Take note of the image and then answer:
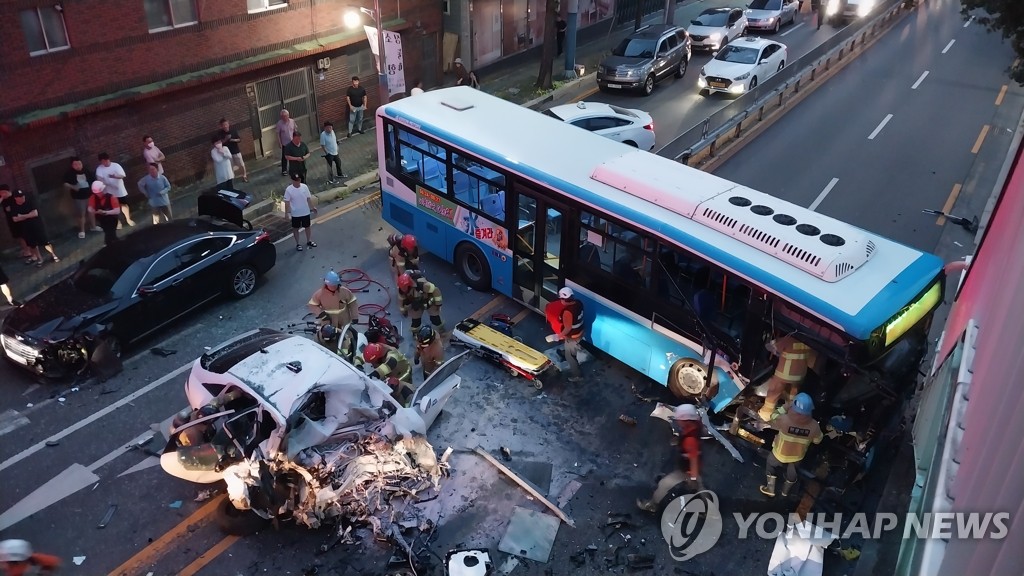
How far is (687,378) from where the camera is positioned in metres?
10.8

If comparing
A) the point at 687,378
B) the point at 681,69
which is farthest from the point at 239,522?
the point at 681,69

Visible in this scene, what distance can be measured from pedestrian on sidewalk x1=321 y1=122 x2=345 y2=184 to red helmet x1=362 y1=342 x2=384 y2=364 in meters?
8.32

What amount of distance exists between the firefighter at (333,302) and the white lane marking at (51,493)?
3.58 metres

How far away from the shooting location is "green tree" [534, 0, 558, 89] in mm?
23375

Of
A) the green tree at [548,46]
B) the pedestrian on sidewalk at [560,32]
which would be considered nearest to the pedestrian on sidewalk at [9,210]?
the green tree at [548,46]

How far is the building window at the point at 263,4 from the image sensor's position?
17797 mm

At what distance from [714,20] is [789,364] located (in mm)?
22590

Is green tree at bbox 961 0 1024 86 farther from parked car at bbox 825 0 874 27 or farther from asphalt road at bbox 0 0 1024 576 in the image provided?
parked car at bbox 825 0 874 27

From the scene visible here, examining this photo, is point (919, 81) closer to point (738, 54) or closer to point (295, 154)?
point (738, 54)

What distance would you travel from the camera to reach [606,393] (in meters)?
11.4

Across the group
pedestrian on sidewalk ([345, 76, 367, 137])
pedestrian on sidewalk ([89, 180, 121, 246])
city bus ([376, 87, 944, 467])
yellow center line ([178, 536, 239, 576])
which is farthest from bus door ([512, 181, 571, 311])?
pedestrian on sidewalk ([345, 76, 367, 137])

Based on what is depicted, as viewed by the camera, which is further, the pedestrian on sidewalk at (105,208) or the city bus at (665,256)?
the pedestrian on sidewalk at (105,208)

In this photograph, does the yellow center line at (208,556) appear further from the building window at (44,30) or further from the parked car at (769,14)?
the parked car at (769,14)

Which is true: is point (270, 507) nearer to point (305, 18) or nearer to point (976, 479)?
point (976, 479)
